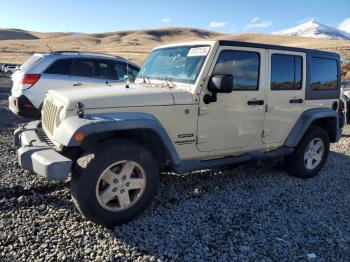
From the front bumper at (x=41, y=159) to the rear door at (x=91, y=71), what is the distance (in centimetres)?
423

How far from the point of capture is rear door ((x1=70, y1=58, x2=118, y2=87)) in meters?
8.51

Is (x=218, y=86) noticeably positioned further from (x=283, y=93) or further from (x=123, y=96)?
(x=283, y=93)

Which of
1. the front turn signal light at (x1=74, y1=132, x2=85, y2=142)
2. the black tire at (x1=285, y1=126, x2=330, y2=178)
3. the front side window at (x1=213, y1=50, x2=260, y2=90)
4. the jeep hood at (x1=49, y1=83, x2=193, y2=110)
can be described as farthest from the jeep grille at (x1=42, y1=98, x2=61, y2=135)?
the black tire at (x1=285, y1=126, x2=330, y2=178)

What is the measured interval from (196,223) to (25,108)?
16.7 ft

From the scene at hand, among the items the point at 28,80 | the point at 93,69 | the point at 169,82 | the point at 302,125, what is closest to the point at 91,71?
the point at 93,69

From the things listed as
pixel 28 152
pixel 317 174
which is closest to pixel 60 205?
pixel 28 152

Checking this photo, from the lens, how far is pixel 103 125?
3.63 metres

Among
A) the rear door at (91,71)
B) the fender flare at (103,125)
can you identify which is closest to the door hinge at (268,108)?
the fender flare at (103,125)

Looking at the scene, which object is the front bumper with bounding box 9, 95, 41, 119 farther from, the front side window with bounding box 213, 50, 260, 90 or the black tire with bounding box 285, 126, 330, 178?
the black tire with bounding box 285, 126, 330, 178

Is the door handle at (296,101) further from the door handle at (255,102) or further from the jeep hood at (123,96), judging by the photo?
the jeep hood at (123,96)

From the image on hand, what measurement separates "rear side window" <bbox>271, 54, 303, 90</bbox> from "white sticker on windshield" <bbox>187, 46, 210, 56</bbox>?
3.88ft

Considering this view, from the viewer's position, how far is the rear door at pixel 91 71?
851 cm

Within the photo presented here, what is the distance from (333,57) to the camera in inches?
243

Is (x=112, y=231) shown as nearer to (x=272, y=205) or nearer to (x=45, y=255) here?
(x=45, y=255)
